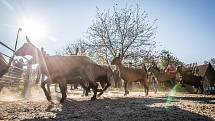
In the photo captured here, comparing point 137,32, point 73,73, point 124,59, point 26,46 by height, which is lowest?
point 73,73

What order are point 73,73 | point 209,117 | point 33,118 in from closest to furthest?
point 33,118 < point 209,117 < point 73,73

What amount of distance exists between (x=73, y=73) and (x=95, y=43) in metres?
32.4

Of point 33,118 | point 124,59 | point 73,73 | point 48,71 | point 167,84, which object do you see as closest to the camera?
point 33,118

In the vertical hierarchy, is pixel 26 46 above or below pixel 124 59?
below

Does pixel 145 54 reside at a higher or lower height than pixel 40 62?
higher

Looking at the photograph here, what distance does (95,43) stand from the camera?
43.5 meters

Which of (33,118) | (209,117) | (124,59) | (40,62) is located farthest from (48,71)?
(124,59)

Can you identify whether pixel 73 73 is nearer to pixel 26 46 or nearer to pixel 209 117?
pixel 26 46

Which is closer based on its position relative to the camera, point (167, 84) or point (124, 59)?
point (167, 84)

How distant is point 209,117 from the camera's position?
6.95 meters

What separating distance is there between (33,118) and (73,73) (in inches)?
189

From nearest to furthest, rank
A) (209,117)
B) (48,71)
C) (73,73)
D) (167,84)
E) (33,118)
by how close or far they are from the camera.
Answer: (33,118)
(209,117)
(48,71)
(73,73)
(167,84)

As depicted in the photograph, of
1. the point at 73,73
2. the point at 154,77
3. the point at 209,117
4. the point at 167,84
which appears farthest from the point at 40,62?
the point at 167,84

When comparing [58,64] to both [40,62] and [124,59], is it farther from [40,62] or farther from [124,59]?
[124,59]
